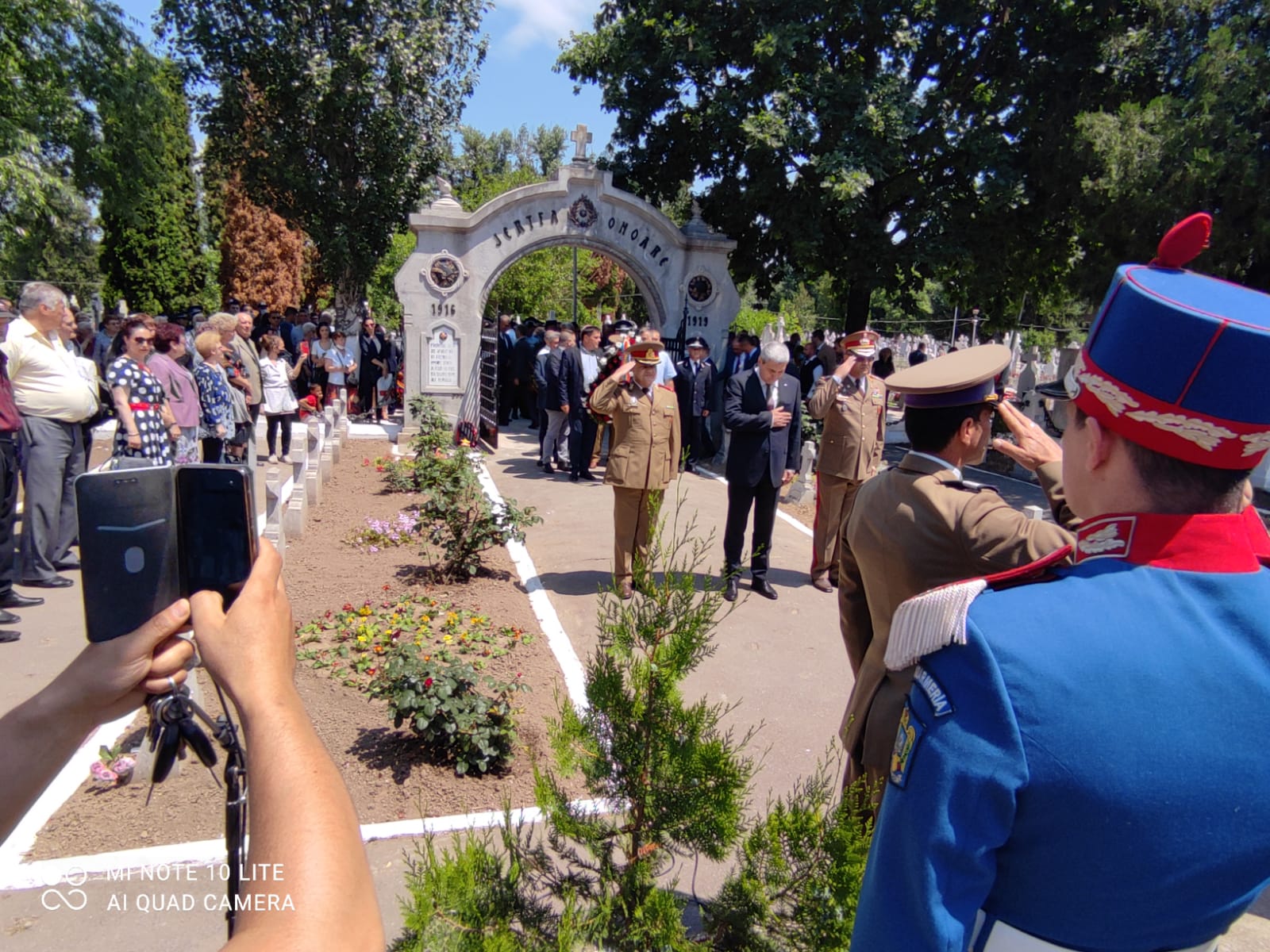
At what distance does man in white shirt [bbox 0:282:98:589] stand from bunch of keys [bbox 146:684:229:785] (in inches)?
212

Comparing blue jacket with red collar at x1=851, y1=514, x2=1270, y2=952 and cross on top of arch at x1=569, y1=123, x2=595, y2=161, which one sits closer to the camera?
blue jacket with red collar at x1=851, y1=514, x2=1270, y2=952

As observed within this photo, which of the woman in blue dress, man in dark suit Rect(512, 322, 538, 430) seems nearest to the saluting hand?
the woman in blue dress

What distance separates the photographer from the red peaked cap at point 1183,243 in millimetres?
1295

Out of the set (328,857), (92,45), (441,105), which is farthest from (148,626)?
(441,105)

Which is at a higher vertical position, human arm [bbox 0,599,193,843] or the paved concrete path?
human arm [bbox 0,599,193,843]

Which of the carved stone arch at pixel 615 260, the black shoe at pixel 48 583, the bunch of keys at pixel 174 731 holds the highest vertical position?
the carved stone arch at pixel 615 260

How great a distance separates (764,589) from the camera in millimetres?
6590

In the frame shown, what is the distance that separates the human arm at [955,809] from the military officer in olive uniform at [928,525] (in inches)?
38.5

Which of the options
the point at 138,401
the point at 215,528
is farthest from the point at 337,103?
the point at 215,528

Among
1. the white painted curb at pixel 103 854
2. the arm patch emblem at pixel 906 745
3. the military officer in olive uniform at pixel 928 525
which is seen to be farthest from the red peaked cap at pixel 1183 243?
the white painted curb at pixel 103 854

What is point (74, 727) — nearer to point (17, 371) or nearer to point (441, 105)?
point (17, 371)

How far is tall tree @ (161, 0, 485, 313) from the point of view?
17.4 m

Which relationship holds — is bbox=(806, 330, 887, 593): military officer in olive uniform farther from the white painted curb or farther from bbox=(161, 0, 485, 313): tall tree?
bbox=(161, 0, 485, 313): tall tree

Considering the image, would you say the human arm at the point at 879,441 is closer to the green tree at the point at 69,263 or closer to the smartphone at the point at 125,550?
the smartphone at the point at 125,550
